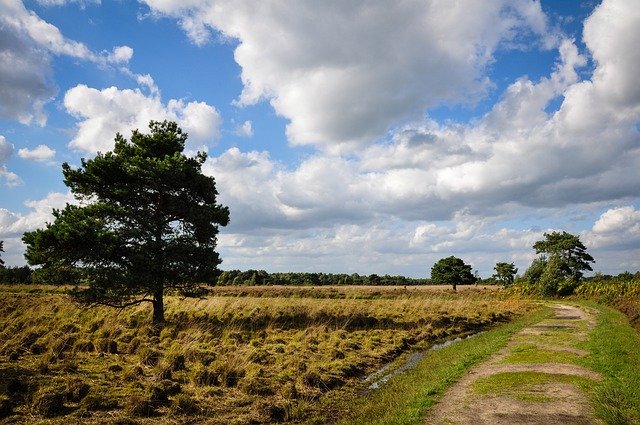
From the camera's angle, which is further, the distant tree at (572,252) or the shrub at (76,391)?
the distant tree at (572,252)

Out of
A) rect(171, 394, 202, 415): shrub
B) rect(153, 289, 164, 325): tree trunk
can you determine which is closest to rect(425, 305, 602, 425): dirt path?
rect(171, 394, 202, 415): shrub

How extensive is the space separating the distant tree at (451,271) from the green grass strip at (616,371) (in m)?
70.8

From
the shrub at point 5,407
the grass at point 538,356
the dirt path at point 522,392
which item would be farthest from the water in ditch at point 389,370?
the shrub at point 5,407

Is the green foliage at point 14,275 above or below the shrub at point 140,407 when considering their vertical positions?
above

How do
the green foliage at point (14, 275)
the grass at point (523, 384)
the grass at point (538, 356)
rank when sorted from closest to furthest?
the grass at point (523, 384) → the grass at point (538, 356) → the green foliage at point (14, 275)

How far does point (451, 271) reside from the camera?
88938 millimetres

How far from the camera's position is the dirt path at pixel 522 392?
7.74 m

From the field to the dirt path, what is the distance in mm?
2441

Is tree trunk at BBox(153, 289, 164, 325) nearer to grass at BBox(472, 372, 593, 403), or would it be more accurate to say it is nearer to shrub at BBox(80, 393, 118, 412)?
shrub at BBox(80, 393, 118, 412)

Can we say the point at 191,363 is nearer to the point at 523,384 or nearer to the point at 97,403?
the point at 97,403

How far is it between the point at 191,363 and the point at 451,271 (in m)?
84.6

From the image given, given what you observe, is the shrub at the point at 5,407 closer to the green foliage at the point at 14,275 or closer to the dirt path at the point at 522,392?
the dirt path at the point at 522,392

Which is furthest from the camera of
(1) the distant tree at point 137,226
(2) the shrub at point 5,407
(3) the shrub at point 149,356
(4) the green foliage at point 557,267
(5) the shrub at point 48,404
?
(4) the green foliage at point 557,267

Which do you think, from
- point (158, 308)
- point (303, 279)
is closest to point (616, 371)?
point (158, 308)
